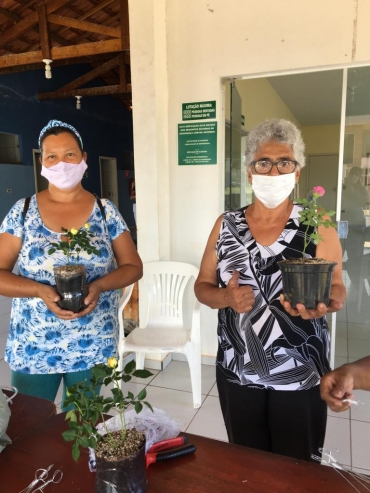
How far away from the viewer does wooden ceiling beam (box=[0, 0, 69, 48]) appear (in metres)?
4.47

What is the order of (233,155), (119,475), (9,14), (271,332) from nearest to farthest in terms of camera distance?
(119,475) → (271,332) → (233,155) → (9,14)

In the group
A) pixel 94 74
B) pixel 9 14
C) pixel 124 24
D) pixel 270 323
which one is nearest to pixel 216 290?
pixel 270 323

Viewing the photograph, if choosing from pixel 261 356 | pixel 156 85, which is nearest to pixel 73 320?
pixel 261 356

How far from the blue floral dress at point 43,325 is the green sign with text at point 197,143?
5.46 ft

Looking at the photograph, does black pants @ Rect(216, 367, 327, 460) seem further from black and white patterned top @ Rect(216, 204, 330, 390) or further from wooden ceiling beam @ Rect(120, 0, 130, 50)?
wooden ceiling beam @ Rect(120, 0, 130, 50)

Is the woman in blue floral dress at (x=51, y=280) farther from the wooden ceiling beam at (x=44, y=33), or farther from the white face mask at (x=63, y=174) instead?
the wooden ceiling beam at (x=44, y=33)

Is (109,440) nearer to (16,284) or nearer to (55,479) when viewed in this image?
(55,479)

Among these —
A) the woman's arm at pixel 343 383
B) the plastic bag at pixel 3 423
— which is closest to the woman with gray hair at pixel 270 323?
the woman's arm at pixel 343 383

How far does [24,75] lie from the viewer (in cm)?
693

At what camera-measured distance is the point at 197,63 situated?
9.05ft

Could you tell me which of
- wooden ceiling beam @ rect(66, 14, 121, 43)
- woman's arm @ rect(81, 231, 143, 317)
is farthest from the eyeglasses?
wooden ceiling beam @ rect(66, 14, 121, 43)

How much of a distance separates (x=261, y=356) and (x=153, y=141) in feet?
6.67

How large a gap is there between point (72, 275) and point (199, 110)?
6.69ft

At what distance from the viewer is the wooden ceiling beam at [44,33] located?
4250mm
